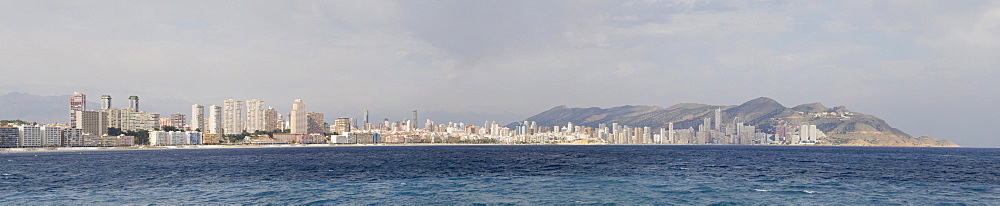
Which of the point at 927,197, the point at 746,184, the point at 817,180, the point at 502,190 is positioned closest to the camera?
the point at 927,197

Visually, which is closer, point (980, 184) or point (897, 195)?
point (897, 195)

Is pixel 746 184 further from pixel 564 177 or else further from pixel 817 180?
pixel 564 177

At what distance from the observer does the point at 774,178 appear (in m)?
70.7

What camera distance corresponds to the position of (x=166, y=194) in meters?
52.5

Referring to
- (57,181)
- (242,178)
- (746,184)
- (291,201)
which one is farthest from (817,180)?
(57,181)

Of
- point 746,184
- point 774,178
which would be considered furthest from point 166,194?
point 774,178

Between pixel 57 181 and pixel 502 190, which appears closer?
pixel 502 190

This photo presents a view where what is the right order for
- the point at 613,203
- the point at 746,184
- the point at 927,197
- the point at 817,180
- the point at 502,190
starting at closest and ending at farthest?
the point at 613,203
the point at 927,197
the point at 502,190
the point at 746,184
the point at 817,180

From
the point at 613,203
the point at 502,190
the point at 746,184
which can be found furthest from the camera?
the point at 746,184

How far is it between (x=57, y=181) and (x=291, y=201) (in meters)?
41.2

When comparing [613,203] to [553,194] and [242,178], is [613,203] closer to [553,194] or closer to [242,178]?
[553,194]

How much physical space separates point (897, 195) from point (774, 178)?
18446 millimetres

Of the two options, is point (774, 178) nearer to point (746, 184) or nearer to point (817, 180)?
point (817, 180)

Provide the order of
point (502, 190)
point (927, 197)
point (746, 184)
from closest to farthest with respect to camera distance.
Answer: point (927, 197)
point (502, 190)
point (746, 184)
